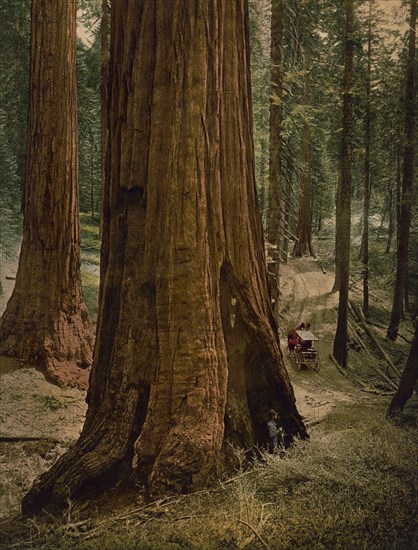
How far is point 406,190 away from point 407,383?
100cm

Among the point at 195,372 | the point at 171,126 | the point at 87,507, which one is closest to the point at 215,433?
the point at 195,372

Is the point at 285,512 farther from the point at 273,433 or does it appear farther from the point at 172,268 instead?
the point at 172,268

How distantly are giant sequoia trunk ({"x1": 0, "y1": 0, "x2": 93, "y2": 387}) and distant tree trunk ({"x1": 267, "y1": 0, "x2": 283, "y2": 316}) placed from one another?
321 cm

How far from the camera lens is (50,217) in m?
5.19

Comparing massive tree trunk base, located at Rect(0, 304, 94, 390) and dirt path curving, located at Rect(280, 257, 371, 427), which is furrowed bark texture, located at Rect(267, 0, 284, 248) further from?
massive tree trunk base, located at Rect(0, 304, 94, 390)

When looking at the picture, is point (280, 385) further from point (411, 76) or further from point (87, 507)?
point (411, 76)

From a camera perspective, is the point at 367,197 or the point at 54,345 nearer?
the point at 367,197

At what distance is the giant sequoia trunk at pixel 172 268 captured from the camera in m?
2.28

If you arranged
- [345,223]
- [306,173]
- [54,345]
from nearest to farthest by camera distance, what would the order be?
[345,223] → [54,345] → [306,173]

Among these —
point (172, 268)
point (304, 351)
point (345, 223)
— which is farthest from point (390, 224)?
point (304, 351)

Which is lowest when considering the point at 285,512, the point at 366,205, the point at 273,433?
the point at 285,512

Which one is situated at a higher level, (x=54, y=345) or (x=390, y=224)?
(x=390, y=224)

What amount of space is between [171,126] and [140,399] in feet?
4.66

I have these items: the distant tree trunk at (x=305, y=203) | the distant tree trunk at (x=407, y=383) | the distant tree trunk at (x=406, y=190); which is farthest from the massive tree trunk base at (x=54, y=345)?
the distant tree trunk at (x=305, y=203)
